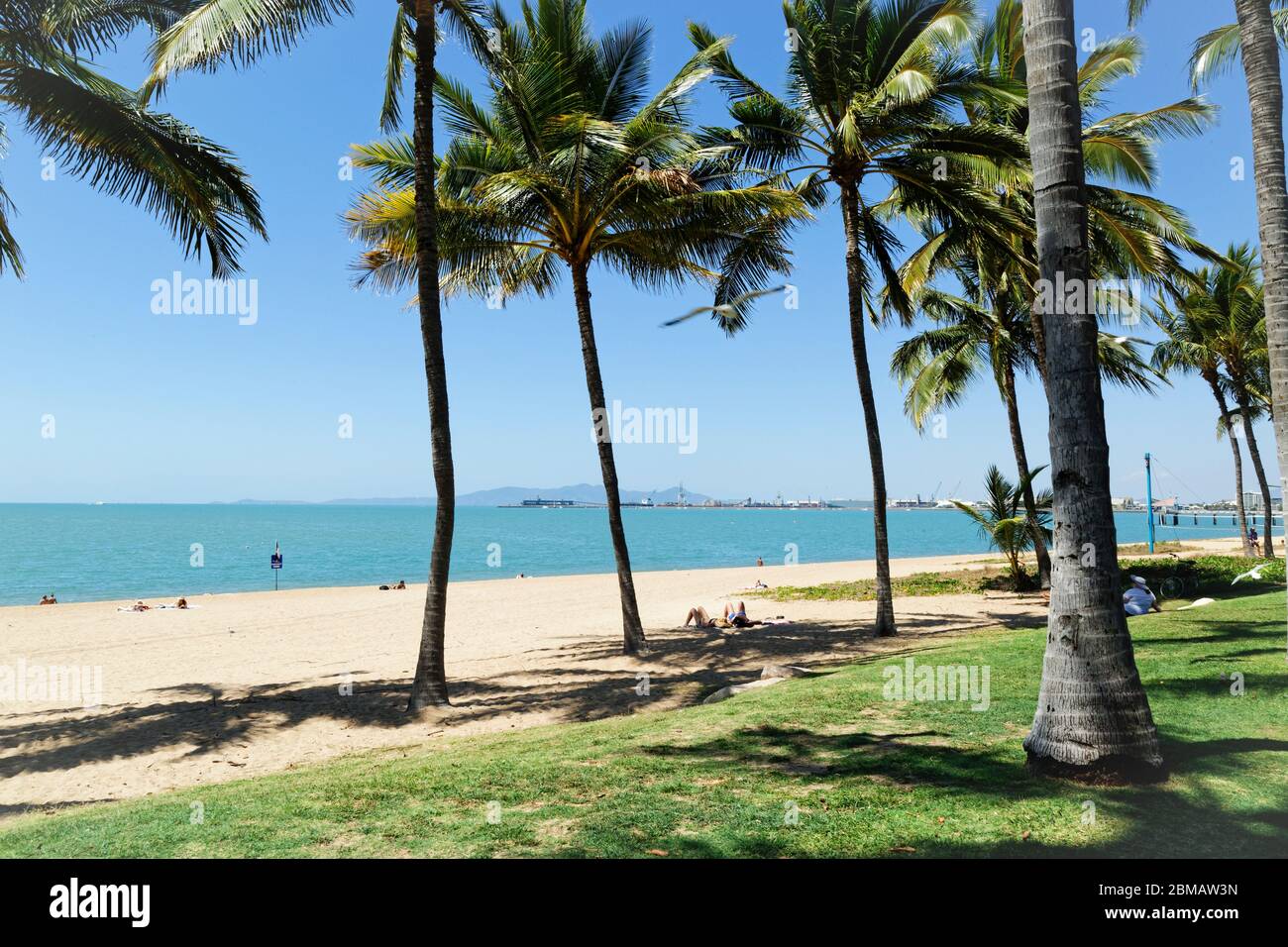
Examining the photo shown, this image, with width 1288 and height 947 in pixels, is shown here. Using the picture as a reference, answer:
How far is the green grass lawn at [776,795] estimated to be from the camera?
3832 mm

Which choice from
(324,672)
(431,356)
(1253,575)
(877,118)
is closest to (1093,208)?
(877,118)

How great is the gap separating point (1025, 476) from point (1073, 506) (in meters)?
16.0

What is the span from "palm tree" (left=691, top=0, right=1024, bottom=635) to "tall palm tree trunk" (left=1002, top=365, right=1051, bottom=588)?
712cm

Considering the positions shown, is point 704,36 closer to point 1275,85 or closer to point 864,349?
point 864,349

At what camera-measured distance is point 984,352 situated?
23.6 meters

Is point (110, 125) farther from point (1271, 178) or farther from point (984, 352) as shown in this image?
point (984, 352)

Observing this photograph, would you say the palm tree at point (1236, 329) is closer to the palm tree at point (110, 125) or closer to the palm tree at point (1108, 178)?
the palm tree at point (1108, 178)

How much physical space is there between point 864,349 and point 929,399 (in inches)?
472

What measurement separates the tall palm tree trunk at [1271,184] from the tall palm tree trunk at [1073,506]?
12.7ft

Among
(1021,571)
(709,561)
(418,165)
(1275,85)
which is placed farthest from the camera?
(709,561)

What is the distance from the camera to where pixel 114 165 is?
33.6 feet

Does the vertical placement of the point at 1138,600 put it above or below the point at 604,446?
below

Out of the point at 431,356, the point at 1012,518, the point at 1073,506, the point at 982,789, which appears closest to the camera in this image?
the point at 982,789

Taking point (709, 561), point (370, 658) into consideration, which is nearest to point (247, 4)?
point (370, 658)
